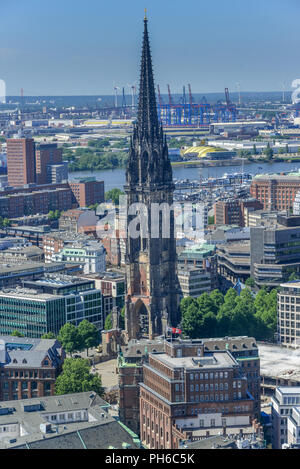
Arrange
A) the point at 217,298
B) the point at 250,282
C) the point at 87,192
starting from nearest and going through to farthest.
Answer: the point at 217,298, the point at 250,282, the point at 87,192

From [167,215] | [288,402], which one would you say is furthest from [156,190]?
[288,402]

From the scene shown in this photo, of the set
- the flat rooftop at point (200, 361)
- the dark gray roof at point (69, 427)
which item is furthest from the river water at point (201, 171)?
the dark gray roof at point (69, 427)

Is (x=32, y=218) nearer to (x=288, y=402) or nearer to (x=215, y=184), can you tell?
(x=215, y=184)

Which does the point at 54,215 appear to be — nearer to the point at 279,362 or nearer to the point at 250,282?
the point at 250,282

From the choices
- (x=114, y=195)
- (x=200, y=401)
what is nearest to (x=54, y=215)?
(x=114, y=195)

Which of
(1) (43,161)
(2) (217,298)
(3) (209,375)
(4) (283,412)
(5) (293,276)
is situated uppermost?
(1) (43,161)
